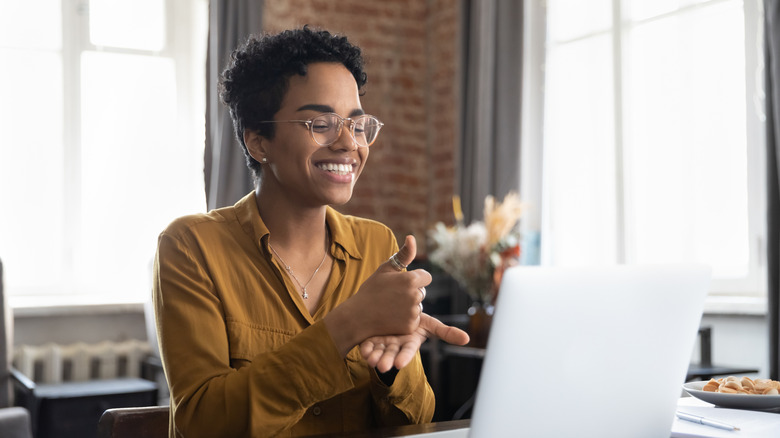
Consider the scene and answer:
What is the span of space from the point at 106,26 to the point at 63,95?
17.0 inches

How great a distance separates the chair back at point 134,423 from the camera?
1.31 metres

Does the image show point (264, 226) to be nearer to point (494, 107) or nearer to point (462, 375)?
point (462, 375)

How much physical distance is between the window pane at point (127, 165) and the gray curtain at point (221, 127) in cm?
25

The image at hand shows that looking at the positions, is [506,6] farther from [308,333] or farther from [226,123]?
[308,333]

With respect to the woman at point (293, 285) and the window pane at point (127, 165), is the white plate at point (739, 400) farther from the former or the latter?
the window pane at point (127, 165)

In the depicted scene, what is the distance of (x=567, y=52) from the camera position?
14.1 feet

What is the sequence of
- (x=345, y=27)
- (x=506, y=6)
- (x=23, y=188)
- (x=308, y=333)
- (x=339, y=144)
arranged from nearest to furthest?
(x=308, y=333) → (x=339, y=144) → (x=23, y=188) → (x=506, y=6) → (x=345, y=27)

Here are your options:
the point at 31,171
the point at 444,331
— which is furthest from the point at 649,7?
the point at 31,171

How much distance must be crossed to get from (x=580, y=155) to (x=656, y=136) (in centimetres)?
47

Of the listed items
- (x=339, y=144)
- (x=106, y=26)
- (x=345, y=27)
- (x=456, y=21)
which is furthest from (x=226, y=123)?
(x=339, y=144)

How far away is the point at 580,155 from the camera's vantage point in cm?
418

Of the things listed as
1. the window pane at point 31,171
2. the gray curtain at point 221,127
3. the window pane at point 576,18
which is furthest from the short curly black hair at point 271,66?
the window pane at point 31,171

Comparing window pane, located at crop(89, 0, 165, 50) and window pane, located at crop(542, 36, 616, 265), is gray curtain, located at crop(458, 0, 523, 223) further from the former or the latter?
window pane, located at crop(89, 0, 165, 50)

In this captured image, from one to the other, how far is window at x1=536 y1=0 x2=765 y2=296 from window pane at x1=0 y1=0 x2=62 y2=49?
2.56m
